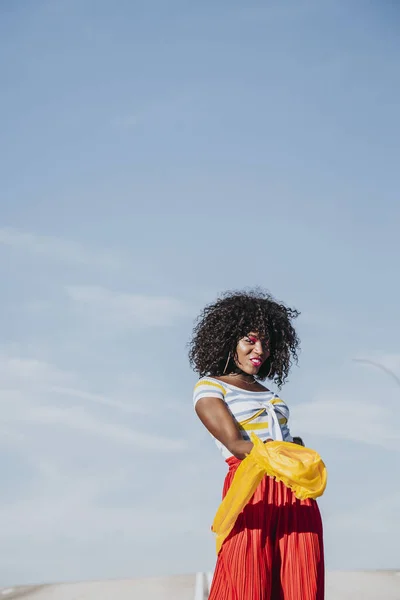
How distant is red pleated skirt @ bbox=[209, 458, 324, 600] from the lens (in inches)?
186

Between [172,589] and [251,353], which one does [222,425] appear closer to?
[251,353]

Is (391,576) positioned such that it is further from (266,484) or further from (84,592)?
(266,484)

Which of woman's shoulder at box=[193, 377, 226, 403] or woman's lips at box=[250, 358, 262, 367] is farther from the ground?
woman's lips at box=[250, 358, 262, 367]

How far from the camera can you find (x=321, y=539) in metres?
4.88

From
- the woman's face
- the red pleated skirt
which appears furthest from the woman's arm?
the woman's face

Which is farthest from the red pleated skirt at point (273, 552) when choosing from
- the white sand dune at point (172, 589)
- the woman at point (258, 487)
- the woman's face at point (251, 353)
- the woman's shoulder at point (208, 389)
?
the white sand dune at point (172, 589)

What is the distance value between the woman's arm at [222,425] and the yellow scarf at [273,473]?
79mm

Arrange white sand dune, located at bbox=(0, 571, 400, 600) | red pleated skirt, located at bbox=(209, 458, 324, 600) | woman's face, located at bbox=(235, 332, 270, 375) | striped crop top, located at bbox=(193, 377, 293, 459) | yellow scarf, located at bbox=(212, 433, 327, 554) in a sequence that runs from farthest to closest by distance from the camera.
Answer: white sand dune, located at bbox=(0, 571, 400, 600) < woman's face, located at bbox=(235, 332, 270, 375) < striped crop top, located at bbox=(193, 377, 293, 459) < red pleated skirt, located at bbox=(209, 458, 324, 600) < yellow scarf, located at bbox=(212, 433, 327, 554)

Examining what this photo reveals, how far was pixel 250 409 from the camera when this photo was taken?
5.05 m

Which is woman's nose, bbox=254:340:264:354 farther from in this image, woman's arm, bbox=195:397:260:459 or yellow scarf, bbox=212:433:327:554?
yellow scarf, bbox=212:433:327:554

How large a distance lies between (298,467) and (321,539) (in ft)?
1.80

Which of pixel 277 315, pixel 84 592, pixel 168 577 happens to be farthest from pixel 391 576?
pixel 277 315

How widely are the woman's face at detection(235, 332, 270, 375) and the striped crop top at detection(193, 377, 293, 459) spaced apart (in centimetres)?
22

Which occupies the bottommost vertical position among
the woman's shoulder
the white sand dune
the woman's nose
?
the woman's shoulder
